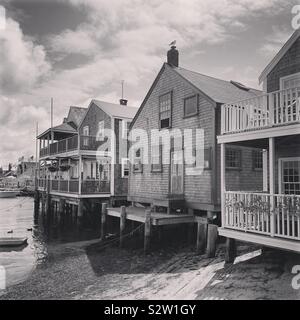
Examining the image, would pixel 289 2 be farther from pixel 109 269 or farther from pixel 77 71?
pixel 109 269

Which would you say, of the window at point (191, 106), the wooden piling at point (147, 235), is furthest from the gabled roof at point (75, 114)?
the wooden piling at point (147, 235)

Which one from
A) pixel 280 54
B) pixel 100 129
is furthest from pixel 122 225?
pixel 100 129

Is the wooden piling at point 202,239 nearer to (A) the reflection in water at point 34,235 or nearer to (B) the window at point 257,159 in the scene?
(B) the window at point 257,159

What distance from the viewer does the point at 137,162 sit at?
2150cm

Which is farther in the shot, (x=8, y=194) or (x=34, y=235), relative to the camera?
(x=8, y=194)

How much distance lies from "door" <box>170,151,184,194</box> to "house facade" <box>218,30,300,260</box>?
4.85m

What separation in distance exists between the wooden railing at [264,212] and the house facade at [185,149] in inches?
158

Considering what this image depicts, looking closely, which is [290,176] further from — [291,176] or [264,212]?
[264,212]

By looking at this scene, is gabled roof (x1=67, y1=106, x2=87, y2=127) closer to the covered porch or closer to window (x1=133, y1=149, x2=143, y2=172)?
window (x1=133, y1=149, x2=143, y2=172)

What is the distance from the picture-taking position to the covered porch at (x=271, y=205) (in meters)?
9.15

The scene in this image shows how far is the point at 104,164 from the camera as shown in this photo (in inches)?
1103

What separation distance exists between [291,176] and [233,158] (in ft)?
15.0

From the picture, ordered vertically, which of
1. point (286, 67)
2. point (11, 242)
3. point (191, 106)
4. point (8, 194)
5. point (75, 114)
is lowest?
point (11, 242)

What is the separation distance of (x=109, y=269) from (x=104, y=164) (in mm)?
15364
